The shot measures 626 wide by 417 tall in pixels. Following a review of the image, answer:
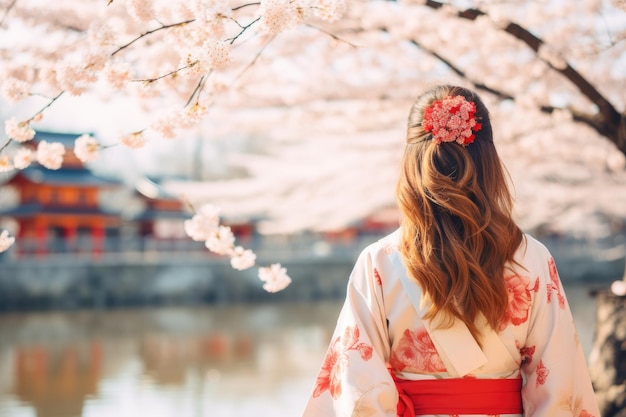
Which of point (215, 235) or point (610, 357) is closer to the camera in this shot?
point (215, 235)

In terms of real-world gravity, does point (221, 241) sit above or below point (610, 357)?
above

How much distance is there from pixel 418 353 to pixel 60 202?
21.3 m

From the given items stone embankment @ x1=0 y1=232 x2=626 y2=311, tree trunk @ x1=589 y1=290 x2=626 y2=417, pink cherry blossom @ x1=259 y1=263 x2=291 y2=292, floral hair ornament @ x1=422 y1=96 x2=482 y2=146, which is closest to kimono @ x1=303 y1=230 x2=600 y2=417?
floral hair ornament @ x1=422 y1=96 x2=482 y2=146

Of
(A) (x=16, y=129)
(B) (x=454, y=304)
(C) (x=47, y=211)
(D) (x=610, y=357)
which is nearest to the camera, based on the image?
(B) (x=454, y=304)

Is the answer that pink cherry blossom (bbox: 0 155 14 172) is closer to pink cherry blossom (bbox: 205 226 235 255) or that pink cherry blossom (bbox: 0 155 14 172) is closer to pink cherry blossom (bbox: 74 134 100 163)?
pink cherry blossom (bbox: 74 134 100 163)

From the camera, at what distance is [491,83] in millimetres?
4781

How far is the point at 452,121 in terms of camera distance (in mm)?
1528

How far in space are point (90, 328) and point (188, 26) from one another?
35.2ft

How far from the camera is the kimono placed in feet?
5.01

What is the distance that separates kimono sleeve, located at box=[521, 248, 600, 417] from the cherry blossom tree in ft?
2.83

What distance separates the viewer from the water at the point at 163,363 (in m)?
5.74

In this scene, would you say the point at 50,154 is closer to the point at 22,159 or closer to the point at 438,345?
the point at 22,159

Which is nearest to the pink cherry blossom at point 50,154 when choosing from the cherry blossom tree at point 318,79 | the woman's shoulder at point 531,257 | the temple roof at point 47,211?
the cherry blossom tree at point 318,79

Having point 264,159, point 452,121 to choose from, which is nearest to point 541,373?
point 452,121
